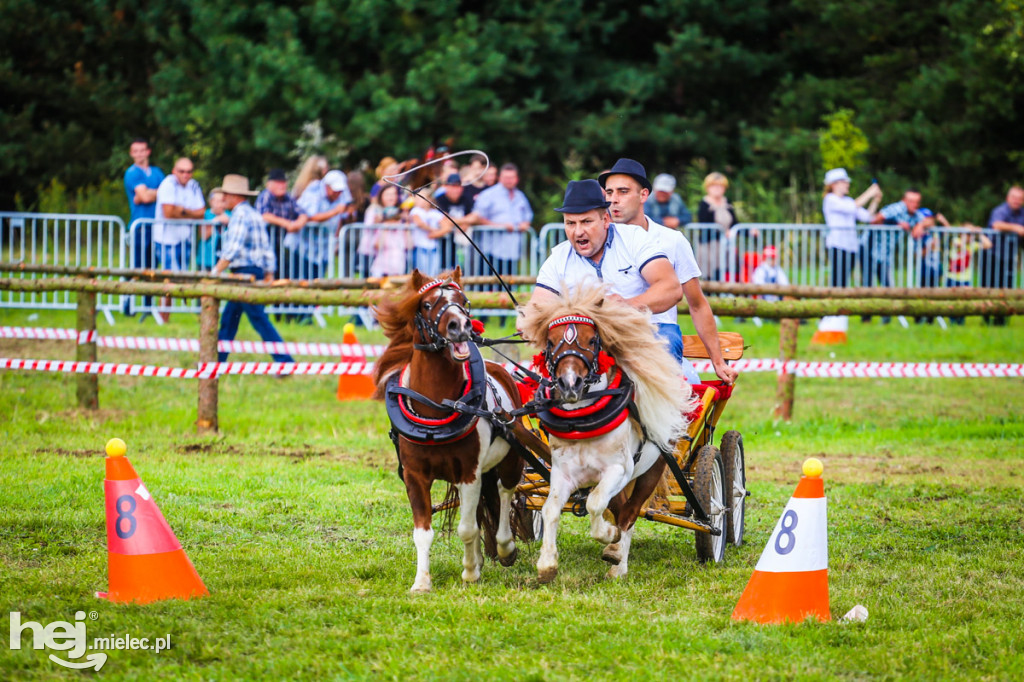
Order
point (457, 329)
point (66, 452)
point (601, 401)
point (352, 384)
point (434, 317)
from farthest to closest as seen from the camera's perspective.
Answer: point (352, 384) < point (66, 452) < point (601, 401) < point (434, 317) < point (457, 329)

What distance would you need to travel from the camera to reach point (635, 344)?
5.97 meters

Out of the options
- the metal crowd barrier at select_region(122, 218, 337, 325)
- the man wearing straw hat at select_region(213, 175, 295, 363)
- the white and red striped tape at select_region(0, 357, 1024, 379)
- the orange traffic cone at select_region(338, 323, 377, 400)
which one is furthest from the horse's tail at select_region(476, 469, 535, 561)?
the metal crowd barrier at select_region(122, 218, 337, 325)

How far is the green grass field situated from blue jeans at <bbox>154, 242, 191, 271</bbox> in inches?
160

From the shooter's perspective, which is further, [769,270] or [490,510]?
[769,270]

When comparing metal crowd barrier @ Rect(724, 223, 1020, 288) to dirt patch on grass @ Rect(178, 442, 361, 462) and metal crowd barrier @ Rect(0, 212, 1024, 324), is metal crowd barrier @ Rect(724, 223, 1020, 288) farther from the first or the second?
dirt patch on grass @ Rect(178, 442, 361, 462)

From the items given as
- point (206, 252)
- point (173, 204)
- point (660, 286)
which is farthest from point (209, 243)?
point (660, 286)

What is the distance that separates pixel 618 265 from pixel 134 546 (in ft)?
9.61

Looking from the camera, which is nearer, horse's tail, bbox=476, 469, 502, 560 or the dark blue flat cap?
the dark blue flat cap

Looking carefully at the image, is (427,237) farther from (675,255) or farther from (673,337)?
(673,337)

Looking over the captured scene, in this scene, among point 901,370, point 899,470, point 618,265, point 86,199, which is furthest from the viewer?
point 86,199

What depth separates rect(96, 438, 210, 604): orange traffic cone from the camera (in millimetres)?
5406

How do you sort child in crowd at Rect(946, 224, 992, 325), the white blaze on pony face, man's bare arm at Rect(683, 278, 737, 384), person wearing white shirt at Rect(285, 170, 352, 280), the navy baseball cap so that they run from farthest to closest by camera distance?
1. child in crowd at Rect(946, 224, 992, 325)
2. person wearing white shirt at Rect(285, 170, 352, 280)
3. the navy baseball cap
4. man's bare arm at Rect(683, 278, 737, 384)
5. the white blaze on pony face

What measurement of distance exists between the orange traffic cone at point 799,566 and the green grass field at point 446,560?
17 cm

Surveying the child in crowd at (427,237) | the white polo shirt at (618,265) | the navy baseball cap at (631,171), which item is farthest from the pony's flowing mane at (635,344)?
the child in crowd at (427,237)
